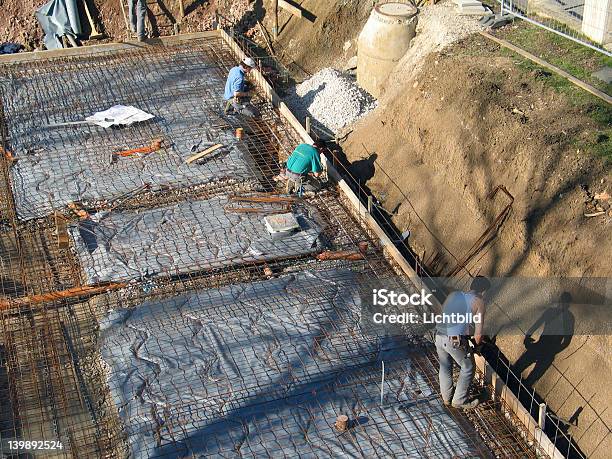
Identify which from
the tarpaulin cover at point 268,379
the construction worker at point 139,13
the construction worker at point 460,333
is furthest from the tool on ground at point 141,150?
the construction worker at point 460,333

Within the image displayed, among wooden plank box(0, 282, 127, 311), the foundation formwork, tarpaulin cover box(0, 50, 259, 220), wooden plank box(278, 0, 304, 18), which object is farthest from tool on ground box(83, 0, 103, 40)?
wooden plank box(0, 282, 127, 311)

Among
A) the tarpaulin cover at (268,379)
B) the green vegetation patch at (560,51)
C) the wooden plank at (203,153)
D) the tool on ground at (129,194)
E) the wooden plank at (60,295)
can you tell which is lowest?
the tool on ground at (129,194)

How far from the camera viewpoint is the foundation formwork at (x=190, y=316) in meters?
7.78

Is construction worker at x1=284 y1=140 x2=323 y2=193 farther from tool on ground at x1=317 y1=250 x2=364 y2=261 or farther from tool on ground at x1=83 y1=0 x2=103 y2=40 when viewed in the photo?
tool on ground at x1=83 y1=0 x2=103 y2=40

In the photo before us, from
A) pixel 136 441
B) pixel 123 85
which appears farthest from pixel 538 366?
pixel 123 85

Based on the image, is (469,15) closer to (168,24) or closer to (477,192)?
(477,192)

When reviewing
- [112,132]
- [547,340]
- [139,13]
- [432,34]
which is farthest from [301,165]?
[139,13]

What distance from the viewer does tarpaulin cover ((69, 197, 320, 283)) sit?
9891mm

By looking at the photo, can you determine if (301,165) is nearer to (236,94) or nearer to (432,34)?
(236,94)

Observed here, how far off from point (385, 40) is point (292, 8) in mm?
3121

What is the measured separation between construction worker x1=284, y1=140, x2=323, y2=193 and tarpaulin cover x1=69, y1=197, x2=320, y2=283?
593 mm

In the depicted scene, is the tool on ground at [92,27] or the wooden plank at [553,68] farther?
the tool on ground at [92,27]

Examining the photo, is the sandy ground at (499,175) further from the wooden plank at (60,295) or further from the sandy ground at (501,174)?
the wooden plank at (60,295)

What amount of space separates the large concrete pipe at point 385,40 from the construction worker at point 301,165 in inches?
107
